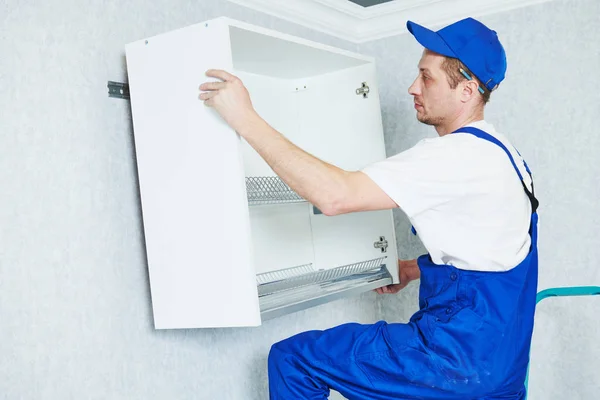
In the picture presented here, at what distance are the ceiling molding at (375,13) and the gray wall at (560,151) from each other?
0.08 meters

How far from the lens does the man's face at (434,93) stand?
2.09m

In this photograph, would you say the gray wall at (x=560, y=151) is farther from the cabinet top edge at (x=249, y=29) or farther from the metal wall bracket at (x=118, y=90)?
the metal wall bracket at (x=118, y=90)

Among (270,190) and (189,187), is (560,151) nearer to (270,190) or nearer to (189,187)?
(270,190)

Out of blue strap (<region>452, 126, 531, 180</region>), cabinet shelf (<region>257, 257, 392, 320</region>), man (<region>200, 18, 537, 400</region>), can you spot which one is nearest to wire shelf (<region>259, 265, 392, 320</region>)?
cabinet shelf (<region>257, 257, 392, 320</region>)

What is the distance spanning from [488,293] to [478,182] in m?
0.30

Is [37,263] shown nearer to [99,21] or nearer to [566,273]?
[99,21]

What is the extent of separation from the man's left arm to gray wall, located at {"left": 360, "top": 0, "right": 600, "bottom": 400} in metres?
1.25

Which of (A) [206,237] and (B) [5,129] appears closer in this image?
(B) [5,129]

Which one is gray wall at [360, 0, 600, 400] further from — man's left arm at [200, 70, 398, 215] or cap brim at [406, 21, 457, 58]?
man's left arm at [200, 70, 398, 215]

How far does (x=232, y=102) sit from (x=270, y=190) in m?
0.56

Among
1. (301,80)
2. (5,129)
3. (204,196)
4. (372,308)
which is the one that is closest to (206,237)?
(204,196)

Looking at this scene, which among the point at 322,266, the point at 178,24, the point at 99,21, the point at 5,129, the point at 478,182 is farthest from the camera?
the point at 322,266

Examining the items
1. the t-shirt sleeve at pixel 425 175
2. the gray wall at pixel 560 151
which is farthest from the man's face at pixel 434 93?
the gray wall at pixel 560 151

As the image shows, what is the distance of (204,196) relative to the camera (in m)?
1.91
